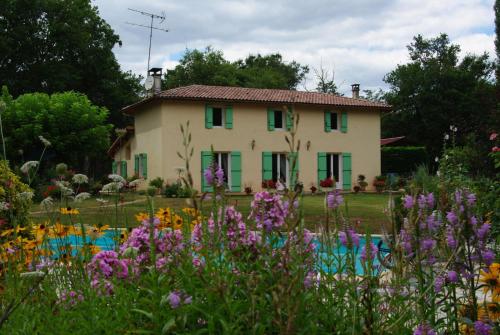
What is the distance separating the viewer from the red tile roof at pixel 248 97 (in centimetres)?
2133

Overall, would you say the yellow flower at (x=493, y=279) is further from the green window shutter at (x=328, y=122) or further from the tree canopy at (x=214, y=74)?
the tree canopy at (x=214, y=74)

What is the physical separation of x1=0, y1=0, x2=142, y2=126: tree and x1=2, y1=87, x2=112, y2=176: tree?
29.8ft

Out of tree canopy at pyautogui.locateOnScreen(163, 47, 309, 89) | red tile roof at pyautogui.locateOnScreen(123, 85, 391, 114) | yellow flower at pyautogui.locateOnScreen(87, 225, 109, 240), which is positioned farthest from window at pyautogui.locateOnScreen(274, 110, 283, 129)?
yellow flower at pyautogui.locateOnScreen(87, 225, 109, 240)

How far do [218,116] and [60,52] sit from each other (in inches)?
559

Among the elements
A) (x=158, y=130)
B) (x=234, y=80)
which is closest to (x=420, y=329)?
(x=158, y=130)

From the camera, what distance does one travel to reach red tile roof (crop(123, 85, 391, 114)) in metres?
21.3

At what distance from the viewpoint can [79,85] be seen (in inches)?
1277

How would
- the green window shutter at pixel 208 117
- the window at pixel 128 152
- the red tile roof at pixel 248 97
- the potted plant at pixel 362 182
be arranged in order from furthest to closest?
the window at pixel 128 152 → the potted plant at pixel 362 182 → the green window shutter at pixel 208 117 → the red tile roof at pixel 248 97

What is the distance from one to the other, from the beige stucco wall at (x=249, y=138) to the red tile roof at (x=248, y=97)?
36 cm

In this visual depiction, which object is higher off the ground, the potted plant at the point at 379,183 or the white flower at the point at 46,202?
the white flower at the point at 46,202

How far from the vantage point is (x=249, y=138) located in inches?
882

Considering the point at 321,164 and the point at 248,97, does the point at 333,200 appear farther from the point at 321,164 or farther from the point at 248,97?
the point at 321,164

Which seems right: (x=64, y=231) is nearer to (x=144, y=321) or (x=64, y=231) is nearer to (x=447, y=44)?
(x=144, y=321)

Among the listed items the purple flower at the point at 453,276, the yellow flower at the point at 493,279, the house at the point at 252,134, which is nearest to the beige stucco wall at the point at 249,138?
the house at the point at 252,134
